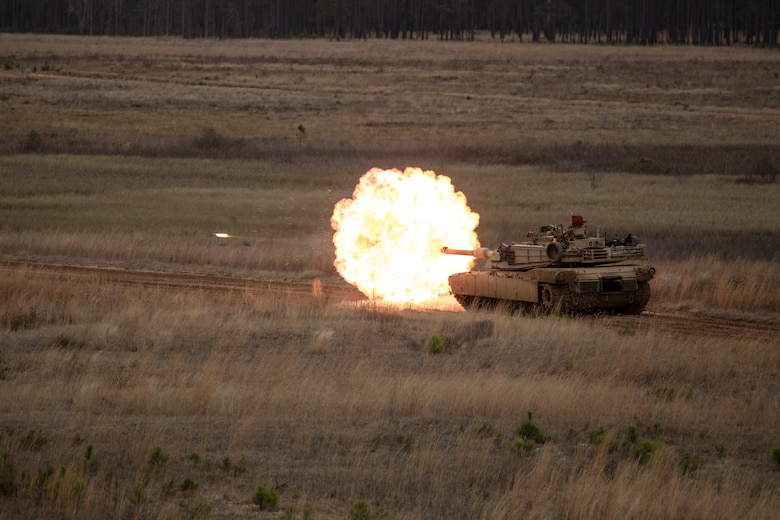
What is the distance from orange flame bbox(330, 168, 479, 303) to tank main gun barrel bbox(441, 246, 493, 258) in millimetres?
838

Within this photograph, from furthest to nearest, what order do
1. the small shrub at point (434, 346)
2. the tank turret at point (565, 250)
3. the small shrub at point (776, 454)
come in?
the tank turret at point (565, 250) < the small shrub at point (434, 346) < the small shrub at point (776, 454)

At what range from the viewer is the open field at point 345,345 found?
1216cm

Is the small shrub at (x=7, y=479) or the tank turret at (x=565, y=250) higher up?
the tank turret at (x=565, y=250)

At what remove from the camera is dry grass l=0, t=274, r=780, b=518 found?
11688mm

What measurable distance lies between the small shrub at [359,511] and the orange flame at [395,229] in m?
16.4

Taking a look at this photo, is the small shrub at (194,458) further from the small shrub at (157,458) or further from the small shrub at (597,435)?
the small shrub at (597,435)

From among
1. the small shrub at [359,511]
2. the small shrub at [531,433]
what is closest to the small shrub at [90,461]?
the small shrub at [359,511]

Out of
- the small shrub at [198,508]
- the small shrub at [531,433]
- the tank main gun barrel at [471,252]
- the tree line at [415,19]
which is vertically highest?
the tree line at [415,19]

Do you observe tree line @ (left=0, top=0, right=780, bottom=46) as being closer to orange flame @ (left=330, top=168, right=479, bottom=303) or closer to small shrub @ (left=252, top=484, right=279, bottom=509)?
orange flame @ (left=330, top=168, right=479, bottom=303)

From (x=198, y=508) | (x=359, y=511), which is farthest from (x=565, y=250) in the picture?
(x=198, y=508)

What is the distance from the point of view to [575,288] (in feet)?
81.1

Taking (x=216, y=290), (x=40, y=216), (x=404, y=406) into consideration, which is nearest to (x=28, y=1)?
(x=40, y=216)

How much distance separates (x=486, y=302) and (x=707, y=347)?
25.1 feet

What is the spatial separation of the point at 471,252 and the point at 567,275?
319cm
